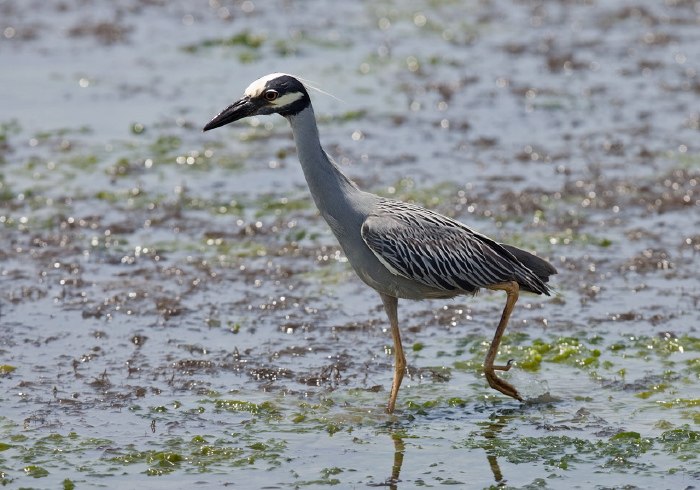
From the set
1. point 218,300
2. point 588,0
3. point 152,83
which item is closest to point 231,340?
point 218,300

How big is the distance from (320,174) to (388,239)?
59 centimetres

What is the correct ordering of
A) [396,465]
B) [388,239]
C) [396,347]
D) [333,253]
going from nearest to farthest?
[396,465], [388,239], [396,347], [333,253]

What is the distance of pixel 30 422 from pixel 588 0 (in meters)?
14.2

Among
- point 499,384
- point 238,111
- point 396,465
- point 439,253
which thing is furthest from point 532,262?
point 238,111

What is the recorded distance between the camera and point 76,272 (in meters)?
9.36

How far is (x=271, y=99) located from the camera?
277 inches

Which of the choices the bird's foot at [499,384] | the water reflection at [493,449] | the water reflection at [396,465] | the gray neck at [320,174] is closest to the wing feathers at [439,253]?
the gray neck at [320,174]

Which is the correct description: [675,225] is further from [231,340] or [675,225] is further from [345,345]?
[231,340]

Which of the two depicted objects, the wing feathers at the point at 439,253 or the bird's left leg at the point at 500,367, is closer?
the wing feathers at the point at 439,253

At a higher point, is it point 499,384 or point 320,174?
point 320,174

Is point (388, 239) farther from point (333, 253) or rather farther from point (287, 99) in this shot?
point (333, 253)

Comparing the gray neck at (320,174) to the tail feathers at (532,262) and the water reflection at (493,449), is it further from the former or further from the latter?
the water reflection at (493,449)

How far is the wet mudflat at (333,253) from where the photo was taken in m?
6.69

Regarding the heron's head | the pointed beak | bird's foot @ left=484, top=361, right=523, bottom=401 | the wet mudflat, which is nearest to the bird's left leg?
bird's foot @ left=484, top=361, right=523, bottom=401
